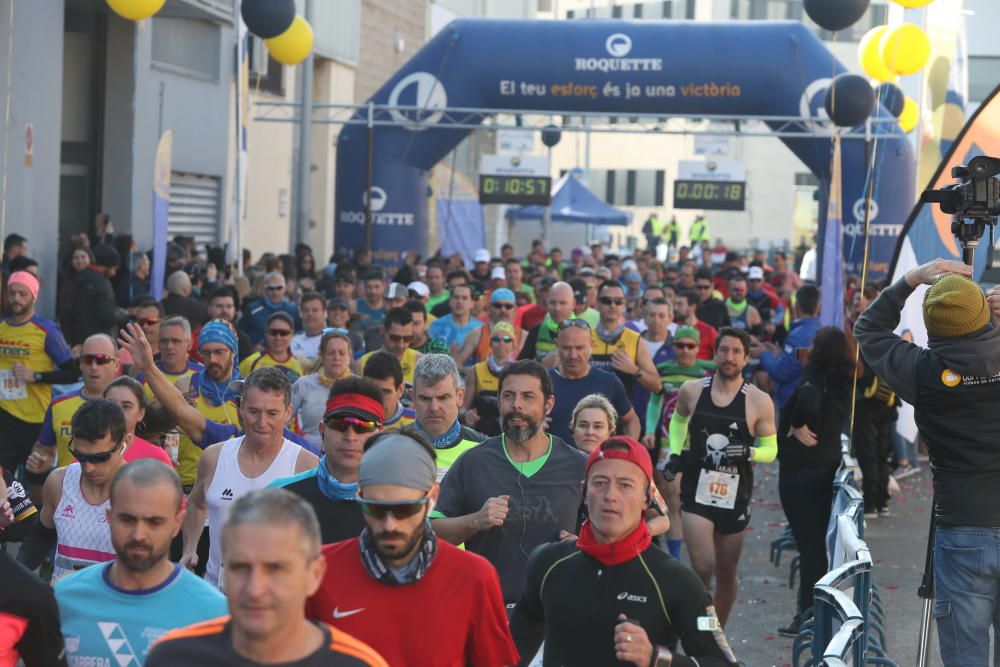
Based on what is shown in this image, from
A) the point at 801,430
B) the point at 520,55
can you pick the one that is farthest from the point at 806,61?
the point at 801,430

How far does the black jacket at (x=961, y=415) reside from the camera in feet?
19.3

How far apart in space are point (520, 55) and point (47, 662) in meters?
19.8

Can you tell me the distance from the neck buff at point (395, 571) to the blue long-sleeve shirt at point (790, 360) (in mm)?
7715

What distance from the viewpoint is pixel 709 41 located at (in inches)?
880

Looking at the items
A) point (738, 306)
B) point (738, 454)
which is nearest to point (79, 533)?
point (738, 454)

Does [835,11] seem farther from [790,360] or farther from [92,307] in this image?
[92,307]

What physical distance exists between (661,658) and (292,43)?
16360 mm

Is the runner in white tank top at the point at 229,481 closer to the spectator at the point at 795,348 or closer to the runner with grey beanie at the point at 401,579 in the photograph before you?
the runner with grey beanie at the point at 401,579

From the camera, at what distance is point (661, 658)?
4.07 metres

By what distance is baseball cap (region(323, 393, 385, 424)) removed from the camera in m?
5.34

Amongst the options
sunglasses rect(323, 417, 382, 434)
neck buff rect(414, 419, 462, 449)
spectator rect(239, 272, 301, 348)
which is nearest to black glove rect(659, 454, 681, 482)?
neck buff rect(414, 419, 462, 449)

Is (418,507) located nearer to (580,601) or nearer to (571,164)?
(580,601)

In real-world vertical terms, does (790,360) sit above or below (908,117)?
below

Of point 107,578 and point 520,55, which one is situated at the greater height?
point 520,55
